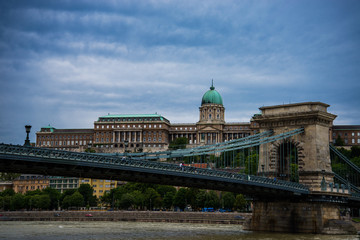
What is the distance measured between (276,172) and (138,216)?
122 ft

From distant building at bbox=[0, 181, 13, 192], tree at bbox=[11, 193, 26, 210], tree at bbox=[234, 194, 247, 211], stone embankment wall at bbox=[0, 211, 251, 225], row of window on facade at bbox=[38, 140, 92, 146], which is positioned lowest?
stone embankment wall at bbox=[0, 211, 251, 225]

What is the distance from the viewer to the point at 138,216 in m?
85.8

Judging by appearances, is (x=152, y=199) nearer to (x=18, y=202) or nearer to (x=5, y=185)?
(x=18, y=202)

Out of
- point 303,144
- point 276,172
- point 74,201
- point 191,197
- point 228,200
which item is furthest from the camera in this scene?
point 74,201

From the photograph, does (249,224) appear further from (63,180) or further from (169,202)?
(63,180)

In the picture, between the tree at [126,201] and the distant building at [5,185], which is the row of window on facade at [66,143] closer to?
the distant building at [5,185]

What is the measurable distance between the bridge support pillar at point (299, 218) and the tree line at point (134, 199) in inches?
1531

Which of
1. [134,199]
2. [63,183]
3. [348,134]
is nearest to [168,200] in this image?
[134,199]

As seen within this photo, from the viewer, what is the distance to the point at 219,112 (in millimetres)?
182375

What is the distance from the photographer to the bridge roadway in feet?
109

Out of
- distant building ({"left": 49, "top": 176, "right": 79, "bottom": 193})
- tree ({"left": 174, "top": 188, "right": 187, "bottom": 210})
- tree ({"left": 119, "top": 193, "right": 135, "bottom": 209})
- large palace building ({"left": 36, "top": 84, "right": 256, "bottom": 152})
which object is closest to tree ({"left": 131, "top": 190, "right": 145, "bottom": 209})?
tree ({"left": 119, "top": 193, "right": 135, "bottom": 209})

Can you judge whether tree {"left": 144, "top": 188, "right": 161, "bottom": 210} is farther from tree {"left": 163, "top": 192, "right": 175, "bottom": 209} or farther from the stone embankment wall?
the stone embankment wall

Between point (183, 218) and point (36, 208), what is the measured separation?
129ft

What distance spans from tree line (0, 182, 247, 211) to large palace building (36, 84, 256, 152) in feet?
210
